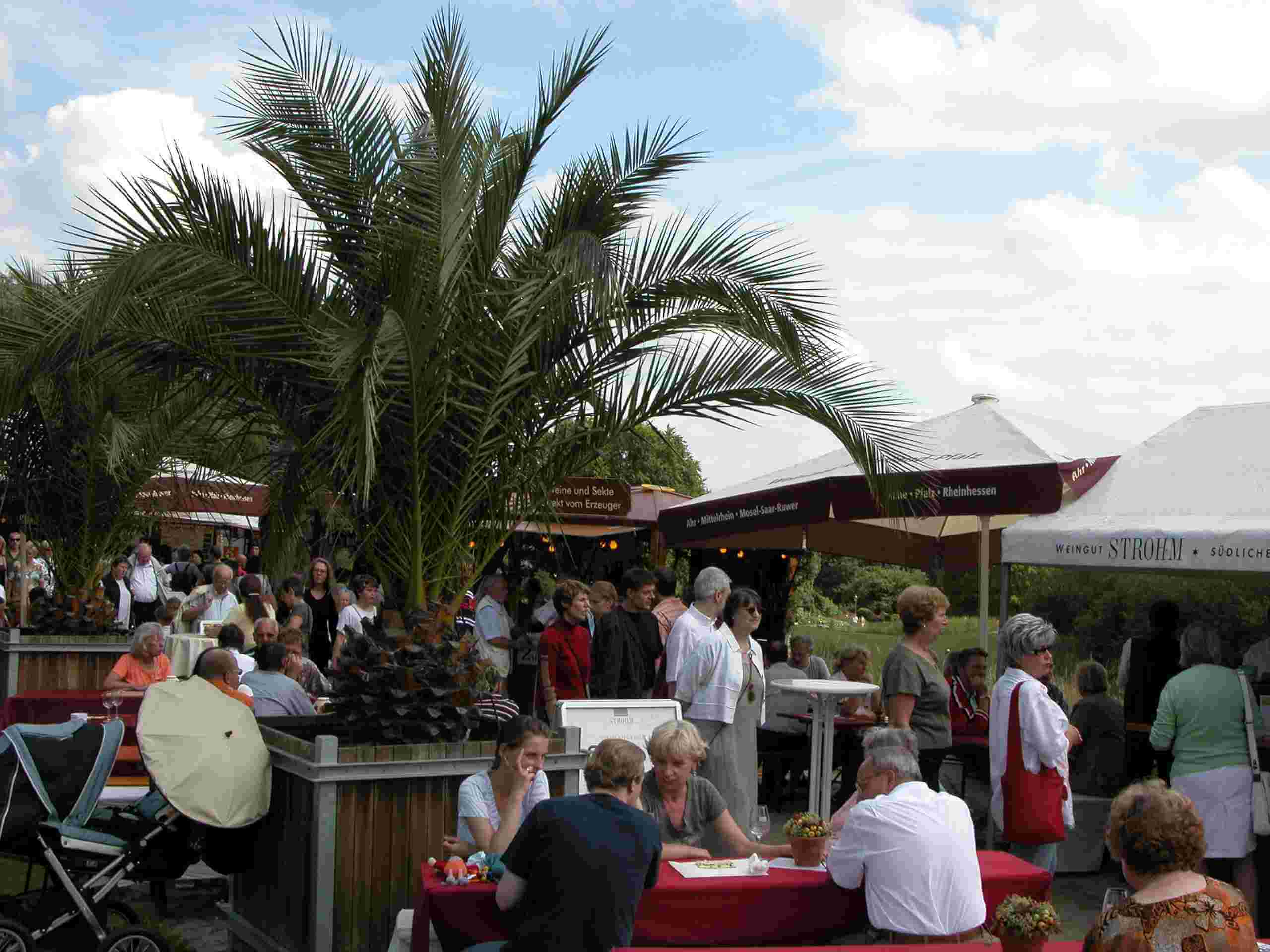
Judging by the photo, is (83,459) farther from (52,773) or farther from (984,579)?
(984,579)

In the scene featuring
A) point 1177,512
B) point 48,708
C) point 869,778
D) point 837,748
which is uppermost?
point 1177,512

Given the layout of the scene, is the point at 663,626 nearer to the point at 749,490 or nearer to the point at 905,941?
the point at 749,490

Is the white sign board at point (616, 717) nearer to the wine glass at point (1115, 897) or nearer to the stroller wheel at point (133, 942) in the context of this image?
the stroller wheel at point (133, 942)

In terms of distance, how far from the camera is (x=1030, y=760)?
6.16 metres

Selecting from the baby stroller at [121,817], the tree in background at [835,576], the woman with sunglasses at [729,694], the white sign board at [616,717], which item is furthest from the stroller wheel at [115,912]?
the tree in background at [835,576]

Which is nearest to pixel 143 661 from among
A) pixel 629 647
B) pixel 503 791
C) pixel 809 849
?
pixel 629 647

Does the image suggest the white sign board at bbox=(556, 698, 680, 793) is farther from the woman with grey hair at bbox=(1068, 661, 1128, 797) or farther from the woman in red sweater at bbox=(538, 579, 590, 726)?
the woman with grey hair at bbox=(1068, 661, 1128, 797)

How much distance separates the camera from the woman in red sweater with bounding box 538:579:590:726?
9.14m

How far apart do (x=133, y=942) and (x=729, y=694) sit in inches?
126

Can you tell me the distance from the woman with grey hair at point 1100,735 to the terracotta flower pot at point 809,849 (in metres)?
4.22

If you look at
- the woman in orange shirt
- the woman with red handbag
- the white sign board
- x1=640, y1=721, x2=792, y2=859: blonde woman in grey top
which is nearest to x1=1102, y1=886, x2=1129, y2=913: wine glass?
x1=640, y1=721, x2=792, y2=859: blonde woman in grey top

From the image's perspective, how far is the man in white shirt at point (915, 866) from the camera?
177 inches

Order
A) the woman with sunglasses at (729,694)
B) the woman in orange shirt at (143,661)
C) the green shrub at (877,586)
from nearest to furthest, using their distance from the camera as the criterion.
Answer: the woman with sunglasses at (729,694) < the woman in orange shirt at (143,661) < the green shrub at (877,586)

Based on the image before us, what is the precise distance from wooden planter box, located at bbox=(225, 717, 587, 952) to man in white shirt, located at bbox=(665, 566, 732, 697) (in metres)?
1.85
